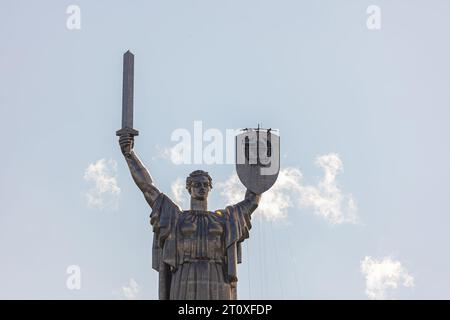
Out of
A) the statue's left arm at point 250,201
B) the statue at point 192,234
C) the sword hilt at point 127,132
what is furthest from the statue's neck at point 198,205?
the sword hilt at point 127,132

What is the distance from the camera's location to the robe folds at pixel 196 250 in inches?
1459

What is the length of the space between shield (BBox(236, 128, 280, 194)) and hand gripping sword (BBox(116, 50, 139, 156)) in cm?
300

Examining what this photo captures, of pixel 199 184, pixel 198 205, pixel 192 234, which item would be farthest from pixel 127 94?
pixel 192 234

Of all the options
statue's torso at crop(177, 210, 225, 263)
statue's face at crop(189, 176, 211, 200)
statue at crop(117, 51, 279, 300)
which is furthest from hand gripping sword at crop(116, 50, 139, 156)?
statue's torso at crop(177, 210, 225, 263)

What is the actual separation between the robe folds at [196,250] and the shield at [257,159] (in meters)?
0.95

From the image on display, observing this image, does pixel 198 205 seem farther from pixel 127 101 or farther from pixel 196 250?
pixel 127 101

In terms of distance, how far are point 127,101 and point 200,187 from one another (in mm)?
3005

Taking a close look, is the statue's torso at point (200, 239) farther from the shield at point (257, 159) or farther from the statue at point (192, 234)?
the shield at point (257, 159)

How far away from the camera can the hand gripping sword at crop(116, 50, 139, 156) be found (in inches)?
1495
